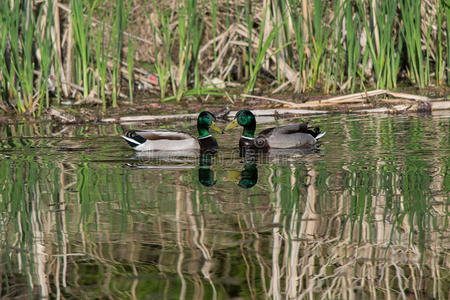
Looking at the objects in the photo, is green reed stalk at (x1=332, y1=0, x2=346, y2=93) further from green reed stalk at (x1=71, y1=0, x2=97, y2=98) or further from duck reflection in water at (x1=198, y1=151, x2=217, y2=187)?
duck reflection in water at (x1=198, y1=151, x2=217, y2=187)

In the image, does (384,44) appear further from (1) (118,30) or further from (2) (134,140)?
(2) (134,140)

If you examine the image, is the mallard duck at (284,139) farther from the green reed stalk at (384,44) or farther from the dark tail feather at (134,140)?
the green reed stalk at (384,44)

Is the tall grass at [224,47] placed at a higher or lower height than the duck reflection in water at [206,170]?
higher

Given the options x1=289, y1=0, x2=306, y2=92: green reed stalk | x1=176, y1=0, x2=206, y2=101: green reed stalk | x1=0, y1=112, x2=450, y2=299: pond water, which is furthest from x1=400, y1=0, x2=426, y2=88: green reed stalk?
x1=0, y1=112, x2=450, y2=299: pond water

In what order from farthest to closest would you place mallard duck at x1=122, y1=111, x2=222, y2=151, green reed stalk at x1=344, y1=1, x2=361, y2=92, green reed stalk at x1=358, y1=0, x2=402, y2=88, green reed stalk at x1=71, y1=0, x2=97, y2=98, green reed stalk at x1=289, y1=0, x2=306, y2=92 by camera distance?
1. green reed stalk at x1=289, y1=0, x2=306, y2=92
2. green reed stalk at x1=344, y1=1, x2=361, y2=92
3. green reed stalk at x1=358, y1=0, x2=402, y2=88
4. green reed stalk at x1=71, y1=0, x2=97, y2=98
5. mallard duck at x1=122, y1=111, x2=222, y2=151

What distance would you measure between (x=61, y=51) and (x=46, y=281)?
931 cm

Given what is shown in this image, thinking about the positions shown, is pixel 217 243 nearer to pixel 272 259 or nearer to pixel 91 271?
pixel 272 259

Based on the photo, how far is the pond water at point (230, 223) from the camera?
441 centimetres

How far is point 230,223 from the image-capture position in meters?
5.64

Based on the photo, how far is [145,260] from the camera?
4.83 m

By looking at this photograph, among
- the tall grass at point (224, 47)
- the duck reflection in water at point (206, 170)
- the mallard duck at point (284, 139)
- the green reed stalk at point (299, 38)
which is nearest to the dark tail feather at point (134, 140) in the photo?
the duck reflection in water at point (206, 170)

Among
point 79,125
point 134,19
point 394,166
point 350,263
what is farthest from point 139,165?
point 134,19

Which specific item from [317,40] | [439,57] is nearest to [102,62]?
[317,40]

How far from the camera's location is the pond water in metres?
4.41
